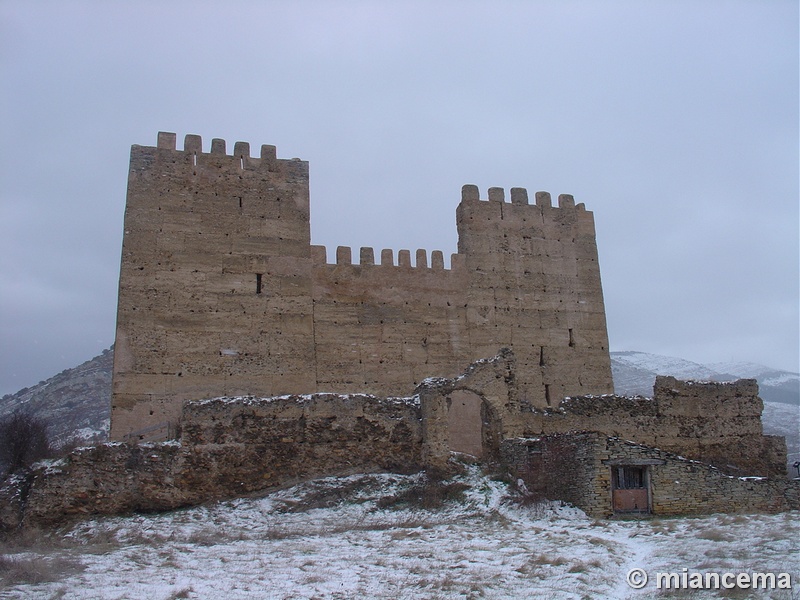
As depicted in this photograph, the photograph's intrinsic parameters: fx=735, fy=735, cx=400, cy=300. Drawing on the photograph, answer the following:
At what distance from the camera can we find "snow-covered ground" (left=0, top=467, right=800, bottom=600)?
30.3ft

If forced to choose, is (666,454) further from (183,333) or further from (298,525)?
(183,333)

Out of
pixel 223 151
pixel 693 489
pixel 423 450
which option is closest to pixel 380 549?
pixel 423 450

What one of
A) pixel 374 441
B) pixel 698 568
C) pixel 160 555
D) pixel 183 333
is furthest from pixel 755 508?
pixel 183 333

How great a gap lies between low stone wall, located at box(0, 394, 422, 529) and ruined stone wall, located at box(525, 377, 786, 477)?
14.5 ft

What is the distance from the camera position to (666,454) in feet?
46.9

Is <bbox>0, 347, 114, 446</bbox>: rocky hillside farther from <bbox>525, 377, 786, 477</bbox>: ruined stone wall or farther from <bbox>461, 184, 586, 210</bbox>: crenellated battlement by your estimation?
<bbox>525, 377, 786, 477</bbox>: ruined stone wall

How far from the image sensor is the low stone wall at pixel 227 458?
48.9 ft

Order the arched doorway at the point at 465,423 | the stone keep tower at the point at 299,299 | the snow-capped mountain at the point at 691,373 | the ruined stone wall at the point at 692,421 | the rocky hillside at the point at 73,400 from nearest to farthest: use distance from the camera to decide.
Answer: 1. the ruined stone wall at the point at 692,421
2. the stone keep tower at the point at 299,299
3. the arched doorway at the point at 465,423
4. the rocky hillside at the point at 73,400
5. the snow-capped mountain at the point at 691,373

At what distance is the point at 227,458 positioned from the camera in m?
16.1

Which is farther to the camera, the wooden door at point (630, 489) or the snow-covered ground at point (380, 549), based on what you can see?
the wooden door at point (630, 489)

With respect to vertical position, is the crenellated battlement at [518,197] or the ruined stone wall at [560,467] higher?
the crenellated battlement at [518,197]

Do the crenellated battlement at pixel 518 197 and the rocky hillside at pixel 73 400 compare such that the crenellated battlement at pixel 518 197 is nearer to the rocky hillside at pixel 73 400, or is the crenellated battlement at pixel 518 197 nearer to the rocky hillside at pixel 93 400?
the rocky hillside at pixel 93 400

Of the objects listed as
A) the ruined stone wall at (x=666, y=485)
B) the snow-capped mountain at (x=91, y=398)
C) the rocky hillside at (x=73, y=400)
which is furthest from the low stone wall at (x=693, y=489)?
the rocky hillside at (x=73, y=400)

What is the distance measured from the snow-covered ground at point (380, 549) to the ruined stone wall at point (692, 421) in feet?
15.0
